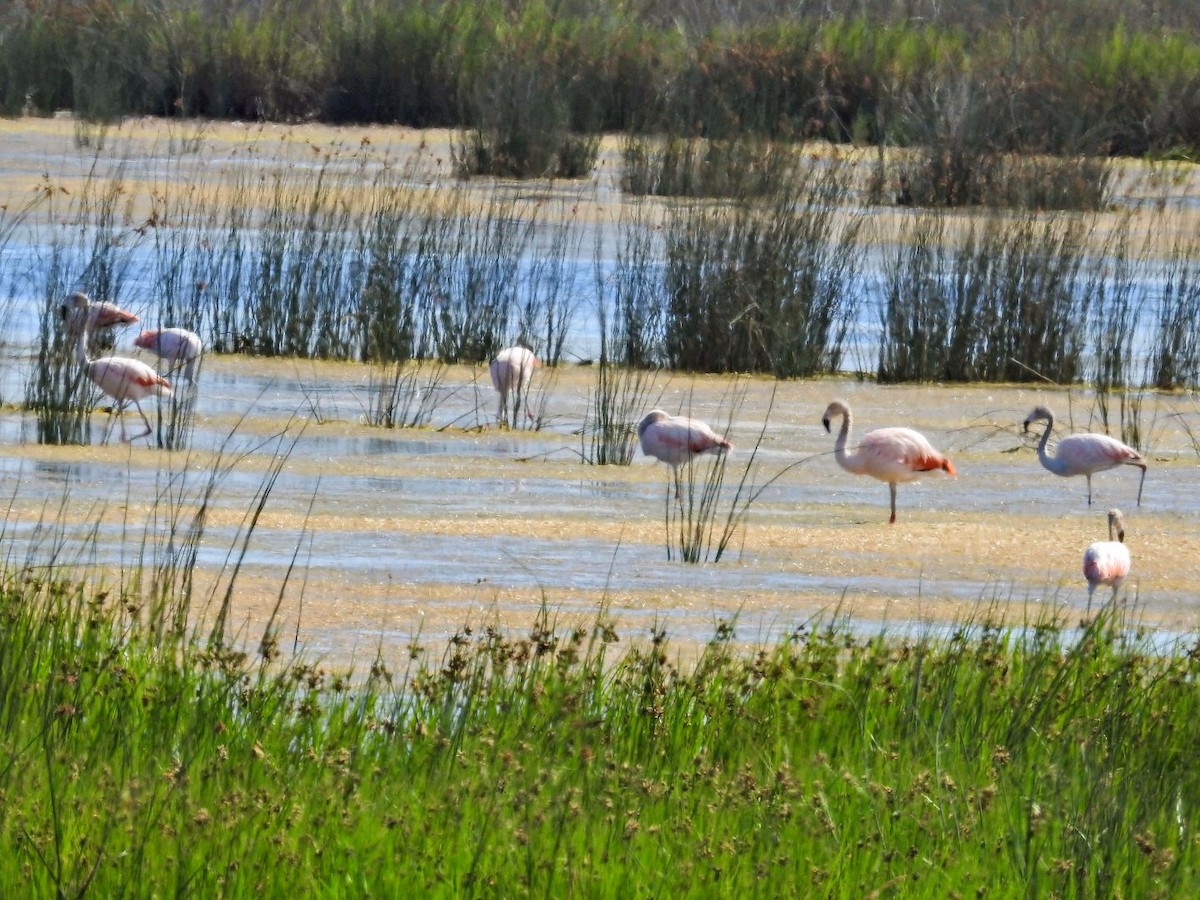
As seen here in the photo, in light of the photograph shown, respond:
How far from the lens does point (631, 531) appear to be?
9.70 m

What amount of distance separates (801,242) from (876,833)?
405 inches

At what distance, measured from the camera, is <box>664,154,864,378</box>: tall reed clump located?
14812 millimetres

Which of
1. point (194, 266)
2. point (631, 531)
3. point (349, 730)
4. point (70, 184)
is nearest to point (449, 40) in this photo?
point (70, 184)

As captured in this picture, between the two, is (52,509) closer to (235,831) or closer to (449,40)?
(235,831)

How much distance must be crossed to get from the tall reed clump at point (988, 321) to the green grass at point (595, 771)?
851 centimetres

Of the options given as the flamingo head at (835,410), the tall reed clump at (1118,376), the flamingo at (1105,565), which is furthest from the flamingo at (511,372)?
the flamingo at (1105,565)

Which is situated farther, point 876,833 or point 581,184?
point 581,184

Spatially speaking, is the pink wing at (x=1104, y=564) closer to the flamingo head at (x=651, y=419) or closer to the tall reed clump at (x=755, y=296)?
the flamingo head at (x=651, y=419)

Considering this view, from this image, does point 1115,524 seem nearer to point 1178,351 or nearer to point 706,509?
point 706,509

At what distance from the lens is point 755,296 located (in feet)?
48.9

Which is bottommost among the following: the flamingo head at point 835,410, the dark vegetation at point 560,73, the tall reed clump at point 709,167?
the flamingo head at point 835,410

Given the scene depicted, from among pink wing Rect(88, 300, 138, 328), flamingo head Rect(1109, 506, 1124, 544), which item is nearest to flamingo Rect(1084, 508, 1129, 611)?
flamingo head Rect(1109, 506, 1124, 544)

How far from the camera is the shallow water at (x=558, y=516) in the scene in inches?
312

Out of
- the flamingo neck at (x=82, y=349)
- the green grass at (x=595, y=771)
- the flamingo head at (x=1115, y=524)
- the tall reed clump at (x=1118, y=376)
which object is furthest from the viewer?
the tall reed clump at (x=1118, y=376)
